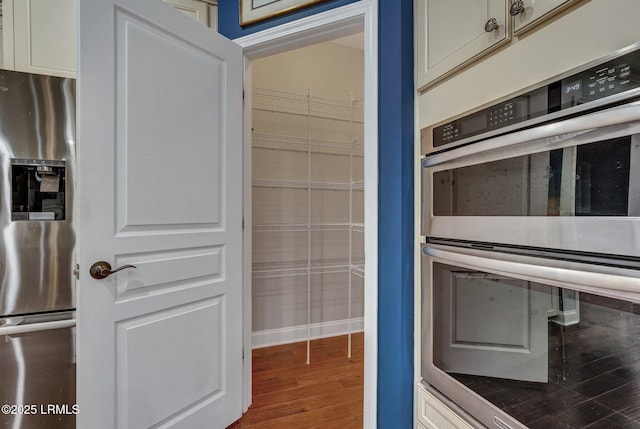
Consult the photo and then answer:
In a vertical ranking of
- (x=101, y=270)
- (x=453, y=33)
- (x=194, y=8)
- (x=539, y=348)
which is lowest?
(x=539, y=348)

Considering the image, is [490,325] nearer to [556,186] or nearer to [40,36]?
[556,186]

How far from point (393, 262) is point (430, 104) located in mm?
635

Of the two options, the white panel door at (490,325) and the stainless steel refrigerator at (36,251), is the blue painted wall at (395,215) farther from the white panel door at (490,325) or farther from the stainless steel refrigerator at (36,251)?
the stainless steel refrigerator at (36,251)

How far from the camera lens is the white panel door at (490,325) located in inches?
28.1

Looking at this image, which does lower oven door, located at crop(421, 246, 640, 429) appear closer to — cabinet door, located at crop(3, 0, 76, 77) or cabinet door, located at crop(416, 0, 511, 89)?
cabinet door, located at crop(416, 0, 511, 89)

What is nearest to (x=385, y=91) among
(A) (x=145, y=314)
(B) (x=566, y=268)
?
(B) (x=566, y=268)

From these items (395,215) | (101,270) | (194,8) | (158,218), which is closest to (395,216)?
(395,215)

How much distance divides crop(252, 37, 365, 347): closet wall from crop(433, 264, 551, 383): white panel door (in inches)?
56.2

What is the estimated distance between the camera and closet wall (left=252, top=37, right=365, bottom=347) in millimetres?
2566

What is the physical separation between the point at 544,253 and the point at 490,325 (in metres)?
0.28

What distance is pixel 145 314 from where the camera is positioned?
1.28 metres

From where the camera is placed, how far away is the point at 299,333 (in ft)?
8.87

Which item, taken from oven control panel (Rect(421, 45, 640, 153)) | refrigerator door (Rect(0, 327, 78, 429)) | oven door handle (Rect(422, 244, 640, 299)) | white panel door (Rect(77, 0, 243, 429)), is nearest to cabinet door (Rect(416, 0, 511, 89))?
oven control panel (Rect(421, 45, 640, 153))

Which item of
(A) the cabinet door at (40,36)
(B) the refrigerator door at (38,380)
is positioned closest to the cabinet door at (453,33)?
(A) the cabinet door at (40,36)
